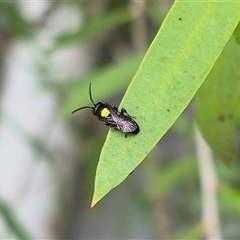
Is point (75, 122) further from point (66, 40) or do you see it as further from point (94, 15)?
point (66, 40)

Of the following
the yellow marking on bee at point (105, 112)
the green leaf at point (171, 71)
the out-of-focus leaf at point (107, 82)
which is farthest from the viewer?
the out-of-focus leaf at point (107, 82)

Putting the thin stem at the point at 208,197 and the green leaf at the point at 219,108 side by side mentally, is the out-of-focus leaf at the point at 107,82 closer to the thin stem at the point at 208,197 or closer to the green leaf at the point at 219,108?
the thin stem at the point at 208,197

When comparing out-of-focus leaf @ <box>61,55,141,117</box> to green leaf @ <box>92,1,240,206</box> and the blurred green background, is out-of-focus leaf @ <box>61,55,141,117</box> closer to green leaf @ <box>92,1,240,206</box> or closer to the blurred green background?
the blurred green background

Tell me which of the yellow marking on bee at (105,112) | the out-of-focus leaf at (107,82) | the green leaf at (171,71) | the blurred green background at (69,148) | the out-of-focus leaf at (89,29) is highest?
the green leaf at (171,71)

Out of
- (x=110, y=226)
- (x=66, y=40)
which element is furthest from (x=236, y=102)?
(x=110, y=226)

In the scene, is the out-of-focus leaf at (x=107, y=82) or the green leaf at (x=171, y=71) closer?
the green leaf at (x=171, y=71)

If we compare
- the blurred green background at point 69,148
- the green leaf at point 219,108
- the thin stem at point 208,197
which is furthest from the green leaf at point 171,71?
the blurred green background at point 69,148

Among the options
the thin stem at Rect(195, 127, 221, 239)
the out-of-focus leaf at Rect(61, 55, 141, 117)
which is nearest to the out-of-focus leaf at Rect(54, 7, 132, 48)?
the out-of-focus leaf at Rect(61, 55, 141, 117)

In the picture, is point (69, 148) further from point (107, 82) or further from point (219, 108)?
point (219, 108)
